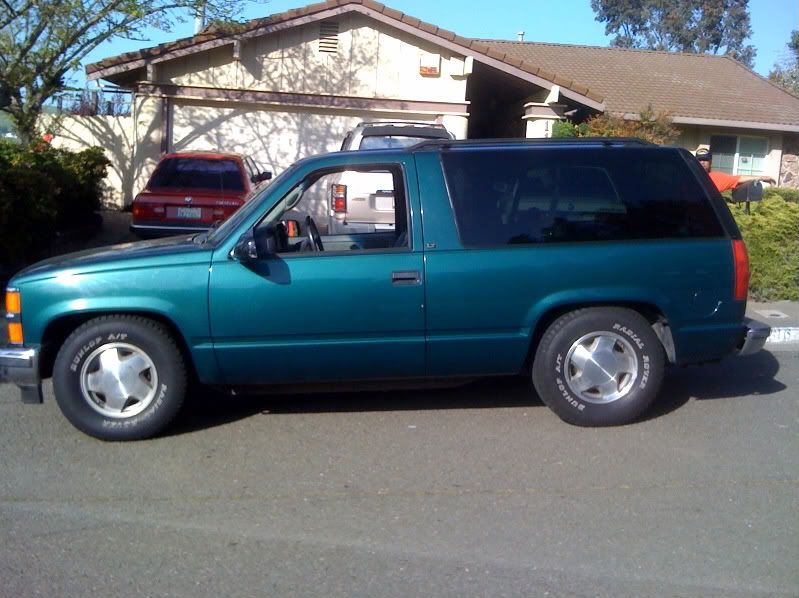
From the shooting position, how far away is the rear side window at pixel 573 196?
618 cm

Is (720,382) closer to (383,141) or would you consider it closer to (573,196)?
(573,196)

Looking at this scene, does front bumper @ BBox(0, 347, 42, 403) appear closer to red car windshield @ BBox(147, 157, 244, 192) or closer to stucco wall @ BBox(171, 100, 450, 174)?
red car windshield @ BBox(147, 157, 244, 192)

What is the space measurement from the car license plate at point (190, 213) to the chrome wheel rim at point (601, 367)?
8005mm

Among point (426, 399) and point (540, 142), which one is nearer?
point (540, 142)

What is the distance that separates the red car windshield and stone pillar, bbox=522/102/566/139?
626 cm

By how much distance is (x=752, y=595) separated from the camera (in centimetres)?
414

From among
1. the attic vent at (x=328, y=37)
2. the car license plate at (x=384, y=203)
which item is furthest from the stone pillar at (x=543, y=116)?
the car license plate at (x=384, y=203)

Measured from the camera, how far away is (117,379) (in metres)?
5.96

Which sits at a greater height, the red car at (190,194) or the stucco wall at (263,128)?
the stucco wall at (263,128)

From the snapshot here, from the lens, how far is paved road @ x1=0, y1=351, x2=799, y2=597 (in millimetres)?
4281

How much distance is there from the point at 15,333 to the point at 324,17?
1205cm

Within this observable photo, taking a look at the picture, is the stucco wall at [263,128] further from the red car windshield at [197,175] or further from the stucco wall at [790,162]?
the stucco wall at [790,162]

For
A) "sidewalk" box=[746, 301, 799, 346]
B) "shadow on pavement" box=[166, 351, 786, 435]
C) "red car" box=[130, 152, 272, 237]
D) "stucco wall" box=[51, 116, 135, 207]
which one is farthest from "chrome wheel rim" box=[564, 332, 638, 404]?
"stucco wall" box=[51, 116, 135, 207]

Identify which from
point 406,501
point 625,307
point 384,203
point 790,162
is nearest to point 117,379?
point 406,501
